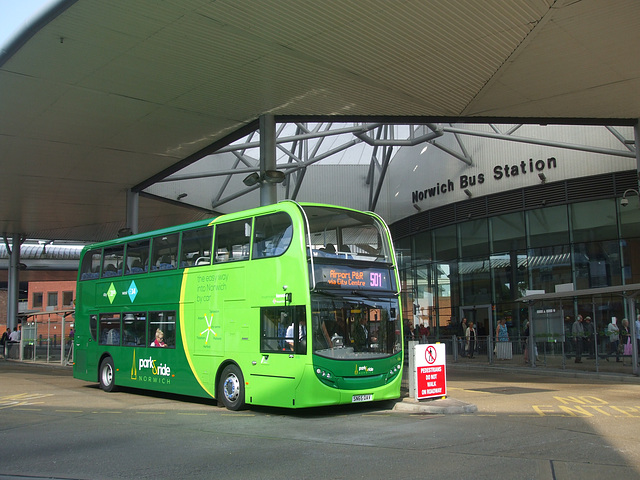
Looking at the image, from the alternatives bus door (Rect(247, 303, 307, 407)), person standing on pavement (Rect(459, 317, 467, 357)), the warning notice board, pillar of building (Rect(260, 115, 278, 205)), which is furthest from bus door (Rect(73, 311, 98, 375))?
person standing on pavement (Rect(459, 317, 467, 357))

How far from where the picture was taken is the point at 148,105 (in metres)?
18.3

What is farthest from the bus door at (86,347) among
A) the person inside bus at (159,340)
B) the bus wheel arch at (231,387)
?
the bus wheel arch at (231,387)

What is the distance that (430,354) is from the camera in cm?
1288

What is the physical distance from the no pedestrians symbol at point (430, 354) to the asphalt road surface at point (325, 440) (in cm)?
121

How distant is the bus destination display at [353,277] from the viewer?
11.5 metres

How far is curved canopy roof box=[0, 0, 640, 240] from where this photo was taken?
1300cm

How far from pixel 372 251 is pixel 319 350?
2397 millimetres

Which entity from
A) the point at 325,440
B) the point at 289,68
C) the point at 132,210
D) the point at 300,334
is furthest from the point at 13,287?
Result: the point at 325,440

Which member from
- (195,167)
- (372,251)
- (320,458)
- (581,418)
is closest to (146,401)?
(372,251)

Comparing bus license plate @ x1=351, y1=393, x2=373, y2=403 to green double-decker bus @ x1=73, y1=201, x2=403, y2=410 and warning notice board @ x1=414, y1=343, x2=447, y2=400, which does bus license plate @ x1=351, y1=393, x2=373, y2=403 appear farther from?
warning notice board @ x1=414, y1=343, x2=447, y2=400

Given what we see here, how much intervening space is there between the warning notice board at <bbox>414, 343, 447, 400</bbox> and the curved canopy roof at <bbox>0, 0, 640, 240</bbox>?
688 cm

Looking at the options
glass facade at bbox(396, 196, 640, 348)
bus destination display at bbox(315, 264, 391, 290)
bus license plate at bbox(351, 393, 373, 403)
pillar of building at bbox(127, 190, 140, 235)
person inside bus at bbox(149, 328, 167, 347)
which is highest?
pillar of building at bbox(127, 190, 140, 235)

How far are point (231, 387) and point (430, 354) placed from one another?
4062 millimetres

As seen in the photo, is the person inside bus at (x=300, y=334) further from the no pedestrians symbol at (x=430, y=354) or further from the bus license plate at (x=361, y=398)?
the no pedestrians symbol at (x=430, y=354)
